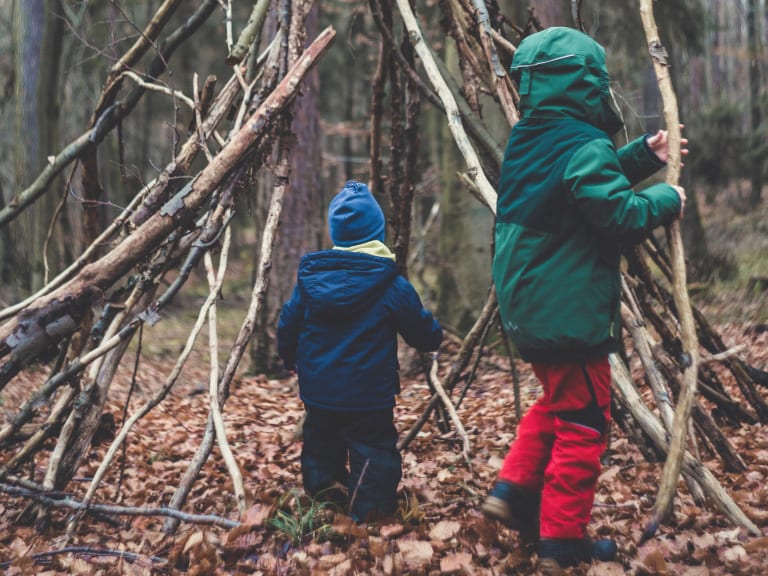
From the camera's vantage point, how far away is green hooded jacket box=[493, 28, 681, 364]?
2.15m

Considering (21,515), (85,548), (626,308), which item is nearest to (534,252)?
(626,308)

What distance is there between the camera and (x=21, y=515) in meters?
3.15

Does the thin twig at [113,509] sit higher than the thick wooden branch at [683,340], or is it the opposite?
the thick wooden branch at [683,340]

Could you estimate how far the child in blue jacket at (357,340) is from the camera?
9.68 ft

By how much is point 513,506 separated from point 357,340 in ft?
3.20

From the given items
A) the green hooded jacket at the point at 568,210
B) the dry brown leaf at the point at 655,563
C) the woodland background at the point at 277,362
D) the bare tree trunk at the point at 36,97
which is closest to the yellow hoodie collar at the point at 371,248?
the woodland background at the point at 277,362

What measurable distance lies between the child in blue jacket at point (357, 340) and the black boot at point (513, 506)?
66 centimetres

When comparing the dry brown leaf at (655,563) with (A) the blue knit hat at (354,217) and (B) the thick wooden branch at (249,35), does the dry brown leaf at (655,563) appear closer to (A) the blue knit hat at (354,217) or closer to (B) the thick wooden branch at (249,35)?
(A) the blue knit hat at (354,217)

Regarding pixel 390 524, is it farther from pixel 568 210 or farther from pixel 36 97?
pixel 36 97

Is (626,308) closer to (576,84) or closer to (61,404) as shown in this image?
(576,84)

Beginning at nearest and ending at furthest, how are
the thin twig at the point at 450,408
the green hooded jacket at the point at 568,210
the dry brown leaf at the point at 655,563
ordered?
the green hooded jacket at the point at 568,210
the dry brown leaf at the point at 655,563
the thin twig at the point at 450,408

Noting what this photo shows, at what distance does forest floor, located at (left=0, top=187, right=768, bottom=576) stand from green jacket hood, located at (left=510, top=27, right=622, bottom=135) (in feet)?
5.22

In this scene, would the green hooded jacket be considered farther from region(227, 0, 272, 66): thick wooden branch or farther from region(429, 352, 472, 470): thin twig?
region(227, 0, 272, 66): thick wooden branch

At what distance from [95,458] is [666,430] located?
10.7ft
